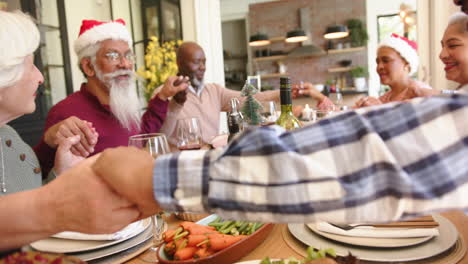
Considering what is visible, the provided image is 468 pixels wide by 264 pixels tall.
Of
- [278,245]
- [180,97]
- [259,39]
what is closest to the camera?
[278,245]

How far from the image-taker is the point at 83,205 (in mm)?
535

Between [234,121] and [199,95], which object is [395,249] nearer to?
[234,121]

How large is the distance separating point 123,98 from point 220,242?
1.72 m

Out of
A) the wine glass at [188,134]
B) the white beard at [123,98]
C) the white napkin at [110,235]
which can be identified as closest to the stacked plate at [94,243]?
the white napkin at [110,235]

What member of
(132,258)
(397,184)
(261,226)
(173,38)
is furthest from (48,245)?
(173,38)

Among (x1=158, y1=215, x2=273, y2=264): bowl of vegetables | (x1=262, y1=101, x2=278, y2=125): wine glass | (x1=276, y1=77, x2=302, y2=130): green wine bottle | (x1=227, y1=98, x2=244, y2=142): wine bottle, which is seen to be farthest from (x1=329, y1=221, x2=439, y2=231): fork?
(x1=262, y1=101, x2=278, y2=125): wine glass

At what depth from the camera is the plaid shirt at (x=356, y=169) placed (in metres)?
0.47

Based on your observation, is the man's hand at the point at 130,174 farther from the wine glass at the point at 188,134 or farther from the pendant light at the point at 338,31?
the pendant light at the point at 338,31

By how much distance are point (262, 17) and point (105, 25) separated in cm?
708

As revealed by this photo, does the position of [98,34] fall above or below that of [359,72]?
above

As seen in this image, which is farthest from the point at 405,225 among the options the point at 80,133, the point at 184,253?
the point at 80,133

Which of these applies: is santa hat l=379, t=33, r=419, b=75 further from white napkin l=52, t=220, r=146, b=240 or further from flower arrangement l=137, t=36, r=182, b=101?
white napkin l=52, t=220, r=146, b=240

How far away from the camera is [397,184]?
0.46 metres

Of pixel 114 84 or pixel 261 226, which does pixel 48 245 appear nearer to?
pixel 261 226
